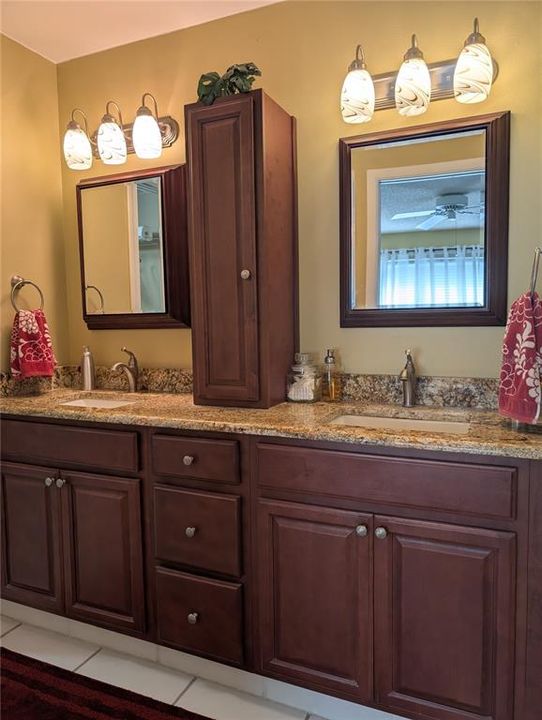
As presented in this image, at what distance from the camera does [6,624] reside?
2086 millimetres

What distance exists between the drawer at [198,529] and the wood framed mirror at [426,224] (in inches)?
32.9

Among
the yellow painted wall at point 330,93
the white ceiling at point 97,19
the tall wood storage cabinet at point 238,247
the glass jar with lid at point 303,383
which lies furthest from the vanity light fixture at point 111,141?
the glass jar with lid at point 303,383

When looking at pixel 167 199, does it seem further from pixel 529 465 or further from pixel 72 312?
pixel 529 465

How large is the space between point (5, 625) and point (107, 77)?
2.44 m

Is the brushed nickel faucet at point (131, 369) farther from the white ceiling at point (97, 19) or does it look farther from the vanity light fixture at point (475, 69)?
the vanity light fixture at point (475, 69)

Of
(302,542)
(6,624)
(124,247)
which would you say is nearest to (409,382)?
(302,542)

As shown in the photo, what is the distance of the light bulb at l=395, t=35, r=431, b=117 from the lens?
5.43 feet

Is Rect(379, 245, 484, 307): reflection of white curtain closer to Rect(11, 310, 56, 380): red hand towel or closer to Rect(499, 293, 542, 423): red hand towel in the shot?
Rect(499, 293, 542, 423): red hand towel

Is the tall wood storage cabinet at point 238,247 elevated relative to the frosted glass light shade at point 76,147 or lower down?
lower down

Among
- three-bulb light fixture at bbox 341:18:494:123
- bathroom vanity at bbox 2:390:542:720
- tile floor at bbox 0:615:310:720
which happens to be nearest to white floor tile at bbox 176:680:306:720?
tile floor at bbox 0:615:310:720

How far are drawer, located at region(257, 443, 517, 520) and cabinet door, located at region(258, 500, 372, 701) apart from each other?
Answer: 8 centimetres

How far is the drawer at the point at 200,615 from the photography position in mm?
1616

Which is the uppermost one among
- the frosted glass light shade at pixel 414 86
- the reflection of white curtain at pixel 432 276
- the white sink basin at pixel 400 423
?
the frosted glass light shade at pixel 414 86

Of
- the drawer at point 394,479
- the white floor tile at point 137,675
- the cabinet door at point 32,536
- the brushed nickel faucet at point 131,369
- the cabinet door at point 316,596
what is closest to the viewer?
the drawer at point 394,479
